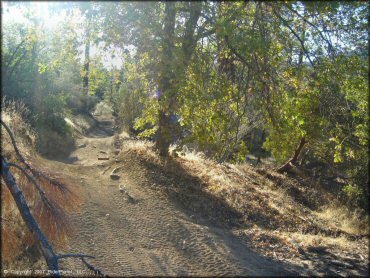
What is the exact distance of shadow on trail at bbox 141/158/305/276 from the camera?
569 cm

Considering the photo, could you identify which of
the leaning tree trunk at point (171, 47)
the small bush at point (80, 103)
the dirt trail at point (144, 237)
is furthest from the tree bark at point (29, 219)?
the small bush at point (80, 103)

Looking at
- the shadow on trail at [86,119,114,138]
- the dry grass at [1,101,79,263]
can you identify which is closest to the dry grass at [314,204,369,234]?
the dry grass at [1,101,79,263]

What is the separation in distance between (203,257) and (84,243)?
1.93 meters

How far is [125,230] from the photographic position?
21.8ft

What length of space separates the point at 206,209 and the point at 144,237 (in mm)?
1939

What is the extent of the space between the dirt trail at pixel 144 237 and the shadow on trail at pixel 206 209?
0.03 meters

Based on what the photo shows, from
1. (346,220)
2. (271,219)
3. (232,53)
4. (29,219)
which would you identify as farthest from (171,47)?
(346,220)

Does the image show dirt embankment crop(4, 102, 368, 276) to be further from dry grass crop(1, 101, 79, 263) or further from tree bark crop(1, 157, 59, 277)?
Result: tree bark crop(1, 157, 59, 277)

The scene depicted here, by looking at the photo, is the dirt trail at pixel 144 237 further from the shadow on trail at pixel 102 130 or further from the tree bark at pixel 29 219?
the shadow on trail at pixel 102 130

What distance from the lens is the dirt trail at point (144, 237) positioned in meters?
5.41

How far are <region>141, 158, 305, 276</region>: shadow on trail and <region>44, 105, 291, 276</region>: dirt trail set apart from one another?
0.03 meters

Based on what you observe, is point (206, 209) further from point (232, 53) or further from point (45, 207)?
point (45, 207)

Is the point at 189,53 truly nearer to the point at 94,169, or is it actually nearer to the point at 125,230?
the point at 125,230

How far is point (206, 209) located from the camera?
26.3ft
